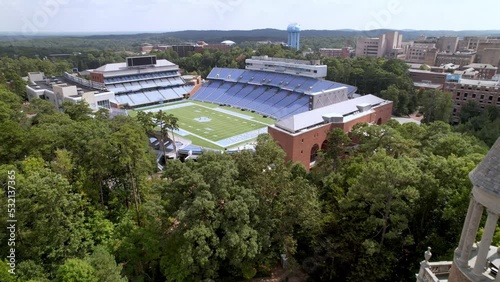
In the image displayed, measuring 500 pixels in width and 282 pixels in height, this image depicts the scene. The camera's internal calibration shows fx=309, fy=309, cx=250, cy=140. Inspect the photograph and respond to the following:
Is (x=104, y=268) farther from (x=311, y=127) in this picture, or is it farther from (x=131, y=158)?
(x=311, y=127)

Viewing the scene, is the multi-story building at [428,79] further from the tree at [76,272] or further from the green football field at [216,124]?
the tree at [76,272]

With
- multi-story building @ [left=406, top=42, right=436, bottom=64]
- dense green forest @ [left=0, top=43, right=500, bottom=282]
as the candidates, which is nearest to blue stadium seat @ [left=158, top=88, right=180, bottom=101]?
dense green forest @ [left=0, top=43, right=500, bottom=282]

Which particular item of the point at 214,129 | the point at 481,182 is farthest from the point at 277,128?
the point at 481,182

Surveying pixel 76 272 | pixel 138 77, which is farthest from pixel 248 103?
pixel 76 272

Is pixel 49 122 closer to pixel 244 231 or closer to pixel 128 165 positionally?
pixel 128 165

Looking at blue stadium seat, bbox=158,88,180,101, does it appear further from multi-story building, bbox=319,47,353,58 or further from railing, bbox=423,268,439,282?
multi-story building, bbox=319,47,353,58
